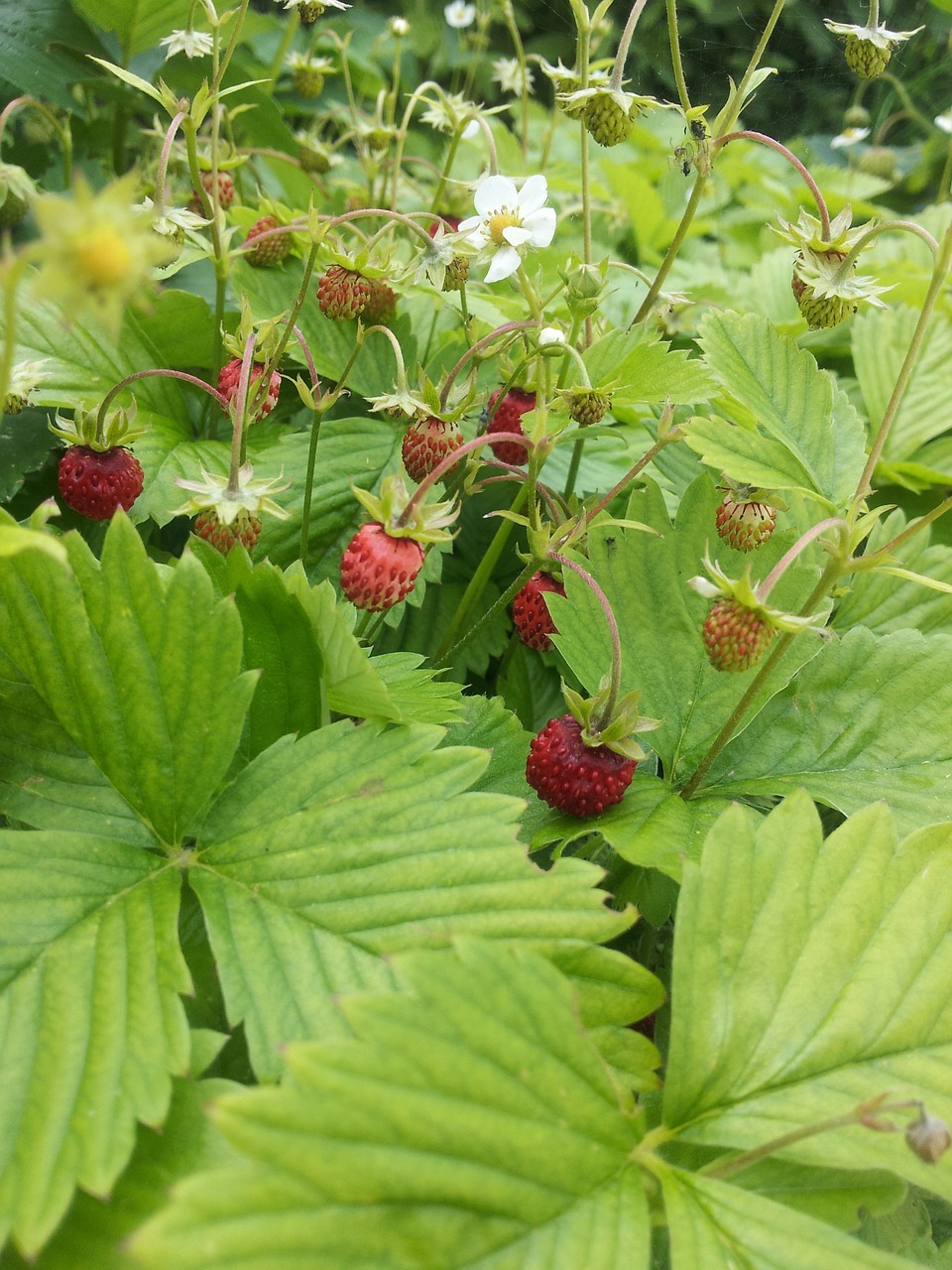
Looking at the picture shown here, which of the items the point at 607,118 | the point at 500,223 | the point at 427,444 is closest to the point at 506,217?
the point at 500,223

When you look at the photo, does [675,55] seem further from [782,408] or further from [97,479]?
[97,479]

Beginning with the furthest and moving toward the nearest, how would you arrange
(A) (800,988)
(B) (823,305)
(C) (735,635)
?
(B) (823,305) < (C) (735,635) < (A) (800,988)

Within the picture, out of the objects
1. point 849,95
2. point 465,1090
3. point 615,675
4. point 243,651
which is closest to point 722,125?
point 615,675

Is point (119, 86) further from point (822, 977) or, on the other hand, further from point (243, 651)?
point (822, 977)

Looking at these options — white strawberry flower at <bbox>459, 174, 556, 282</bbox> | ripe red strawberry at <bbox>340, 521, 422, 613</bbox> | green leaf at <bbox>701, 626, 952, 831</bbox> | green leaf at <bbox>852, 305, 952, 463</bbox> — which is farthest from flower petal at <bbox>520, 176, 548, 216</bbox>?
green leaf at <bbox>852, 305, 952, 463</bbox>

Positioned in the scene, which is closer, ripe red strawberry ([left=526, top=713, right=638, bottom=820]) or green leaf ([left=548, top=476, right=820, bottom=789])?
ripe red strawberry ([left=526, top=713, right=638, bottom=820])

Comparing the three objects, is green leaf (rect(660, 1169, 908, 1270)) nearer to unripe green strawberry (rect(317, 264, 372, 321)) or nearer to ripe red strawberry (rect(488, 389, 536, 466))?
ripe red strawberry (rect(488, 389, 536, 466))
